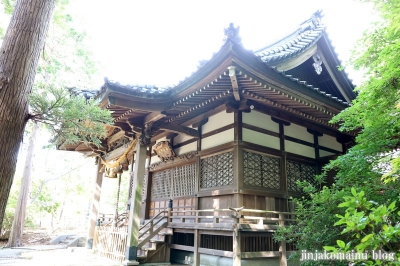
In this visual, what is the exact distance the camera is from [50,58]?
13.6 meters

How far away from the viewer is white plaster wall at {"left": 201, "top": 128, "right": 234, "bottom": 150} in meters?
6.78

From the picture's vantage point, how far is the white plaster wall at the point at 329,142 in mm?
8555

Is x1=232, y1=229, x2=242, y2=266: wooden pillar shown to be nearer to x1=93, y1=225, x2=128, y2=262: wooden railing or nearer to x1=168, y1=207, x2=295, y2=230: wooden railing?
x1=168, y1=207, x2=295, y2=230: wooden railing

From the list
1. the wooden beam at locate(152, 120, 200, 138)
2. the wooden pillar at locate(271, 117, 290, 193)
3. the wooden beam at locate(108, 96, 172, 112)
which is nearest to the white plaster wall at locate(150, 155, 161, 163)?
the wooden beam at locate(152, 120, 200, 138)

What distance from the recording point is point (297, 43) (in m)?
8.36

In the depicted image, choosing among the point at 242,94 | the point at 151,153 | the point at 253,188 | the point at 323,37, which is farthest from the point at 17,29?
the point at 323,37

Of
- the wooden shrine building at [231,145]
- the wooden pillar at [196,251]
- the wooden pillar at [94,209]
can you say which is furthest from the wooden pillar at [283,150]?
the wooden pillar at [94,209]

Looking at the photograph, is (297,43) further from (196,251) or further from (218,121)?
(196,251)

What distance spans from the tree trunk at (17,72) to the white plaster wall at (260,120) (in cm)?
457

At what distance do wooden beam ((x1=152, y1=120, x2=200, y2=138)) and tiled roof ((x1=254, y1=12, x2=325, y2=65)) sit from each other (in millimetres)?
2608

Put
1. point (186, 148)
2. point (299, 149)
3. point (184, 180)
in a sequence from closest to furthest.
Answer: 1. point (299, 149)
2. point (184, 180)
3. point (186, 148)

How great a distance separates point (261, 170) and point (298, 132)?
1.99 meters

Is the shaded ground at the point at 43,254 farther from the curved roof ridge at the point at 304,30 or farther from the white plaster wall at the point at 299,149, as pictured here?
the curved roof ridge at the point at 304,30

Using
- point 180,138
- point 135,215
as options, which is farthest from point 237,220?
point 180,138
